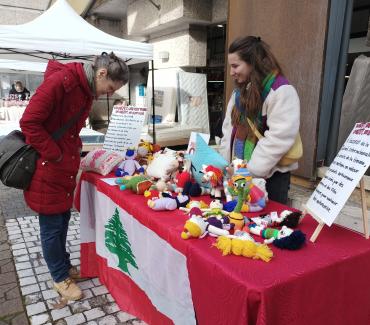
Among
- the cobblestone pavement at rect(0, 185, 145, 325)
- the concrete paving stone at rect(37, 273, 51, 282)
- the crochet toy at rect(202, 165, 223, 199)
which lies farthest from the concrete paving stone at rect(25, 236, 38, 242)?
the crochet toy at rect(202, 165, 223, 199)

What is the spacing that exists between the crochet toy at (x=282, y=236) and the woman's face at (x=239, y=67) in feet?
2.87

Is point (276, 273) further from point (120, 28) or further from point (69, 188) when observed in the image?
point (120, 28)

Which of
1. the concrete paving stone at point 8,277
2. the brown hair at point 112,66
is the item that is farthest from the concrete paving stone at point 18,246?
the brown hair at point 112,66

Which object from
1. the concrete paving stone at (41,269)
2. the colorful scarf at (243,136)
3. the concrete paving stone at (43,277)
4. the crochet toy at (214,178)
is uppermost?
the colorful scarf at (243,136)

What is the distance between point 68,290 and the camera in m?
2.35

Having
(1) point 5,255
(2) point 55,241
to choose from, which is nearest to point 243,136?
(2) point 55,241

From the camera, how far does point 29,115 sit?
1.83m

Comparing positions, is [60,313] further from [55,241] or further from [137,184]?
[137,184]

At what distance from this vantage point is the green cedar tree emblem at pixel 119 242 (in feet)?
6.57

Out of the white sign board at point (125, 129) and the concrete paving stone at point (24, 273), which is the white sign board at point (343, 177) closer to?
the white sign board at point (125, 129)

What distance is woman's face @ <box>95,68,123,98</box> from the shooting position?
1.95 m

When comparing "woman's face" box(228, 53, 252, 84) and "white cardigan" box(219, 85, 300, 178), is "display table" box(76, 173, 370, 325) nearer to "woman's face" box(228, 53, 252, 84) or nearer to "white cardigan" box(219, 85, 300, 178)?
"white cardigan" box(219, 85, 300, 178)

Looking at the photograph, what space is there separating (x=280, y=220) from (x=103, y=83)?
124 cm

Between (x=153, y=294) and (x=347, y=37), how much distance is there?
2.48 meters
